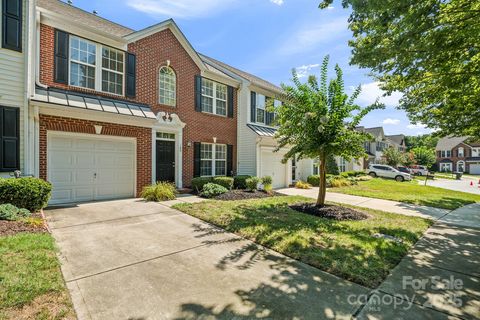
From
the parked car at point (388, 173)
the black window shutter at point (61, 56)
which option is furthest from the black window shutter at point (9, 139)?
the parked car at point (388, 173)

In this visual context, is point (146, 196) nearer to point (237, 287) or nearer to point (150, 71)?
point (150, 71)

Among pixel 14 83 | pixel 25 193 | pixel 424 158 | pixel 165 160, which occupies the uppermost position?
pixel 14 83

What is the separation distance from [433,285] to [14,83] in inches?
430

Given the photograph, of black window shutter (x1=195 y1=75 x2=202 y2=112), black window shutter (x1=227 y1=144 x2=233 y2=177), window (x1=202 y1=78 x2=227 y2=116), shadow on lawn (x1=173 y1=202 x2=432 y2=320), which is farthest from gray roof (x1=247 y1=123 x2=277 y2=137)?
shadow on lawn (x1=173 y1=202 x2=432 y2=320)

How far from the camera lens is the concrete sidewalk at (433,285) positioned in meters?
2.96

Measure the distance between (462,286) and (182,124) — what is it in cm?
1047

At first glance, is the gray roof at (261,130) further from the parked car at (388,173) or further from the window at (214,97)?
the parked car at (388,173)

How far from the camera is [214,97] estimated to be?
43.3 feet

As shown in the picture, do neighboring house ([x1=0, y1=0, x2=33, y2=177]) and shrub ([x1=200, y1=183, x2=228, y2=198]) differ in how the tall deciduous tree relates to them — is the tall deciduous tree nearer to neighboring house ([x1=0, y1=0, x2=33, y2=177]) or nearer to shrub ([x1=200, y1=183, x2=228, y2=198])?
shrub ([x1=200, y1=183, x2=228, y2=198])

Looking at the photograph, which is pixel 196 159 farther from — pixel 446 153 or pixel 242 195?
pixel 446 153

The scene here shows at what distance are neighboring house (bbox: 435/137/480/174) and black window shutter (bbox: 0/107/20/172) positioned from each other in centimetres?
6740

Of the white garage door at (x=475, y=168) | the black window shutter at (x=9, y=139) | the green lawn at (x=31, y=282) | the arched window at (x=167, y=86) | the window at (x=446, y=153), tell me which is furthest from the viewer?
the window at (x=446, y=153)

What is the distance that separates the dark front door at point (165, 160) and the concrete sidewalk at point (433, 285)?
922cm

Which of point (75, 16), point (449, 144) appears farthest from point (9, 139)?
point (449, 144)
